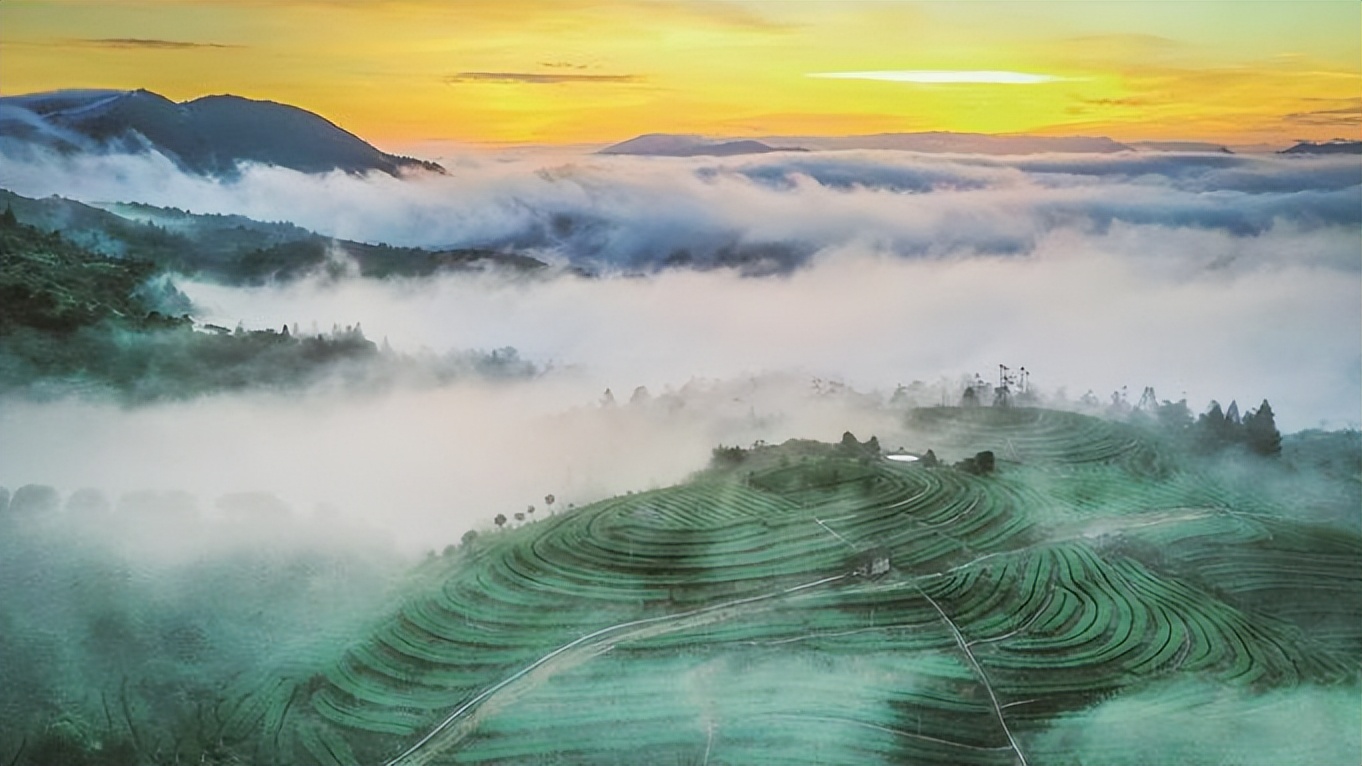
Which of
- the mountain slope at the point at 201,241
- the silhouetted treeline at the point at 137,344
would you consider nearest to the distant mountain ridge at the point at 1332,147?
the silhouetted treeline at the point at 137,344

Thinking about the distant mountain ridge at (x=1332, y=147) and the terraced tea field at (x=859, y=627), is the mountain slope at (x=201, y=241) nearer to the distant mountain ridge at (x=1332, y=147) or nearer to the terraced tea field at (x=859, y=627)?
the terraced tea field at (x=859, y=627)

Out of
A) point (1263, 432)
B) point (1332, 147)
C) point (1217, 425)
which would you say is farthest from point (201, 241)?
point (1332, 147)

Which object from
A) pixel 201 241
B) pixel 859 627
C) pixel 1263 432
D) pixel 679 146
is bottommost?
pixel 859 627

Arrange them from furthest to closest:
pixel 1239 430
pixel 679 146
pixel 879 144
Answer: pixel 1239 430 < pixel 879 144 < pixel 679 146

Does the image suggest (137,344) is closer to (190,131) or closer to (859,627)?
(190,131)

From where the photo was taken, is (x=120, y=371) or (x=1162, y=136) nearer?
(x=120, y=371)

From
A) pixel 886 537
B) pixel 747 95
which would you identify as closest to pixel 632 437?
pixel 886 537

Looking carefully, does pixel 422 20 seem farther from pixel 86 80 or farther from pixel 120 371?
pixel 120 371
